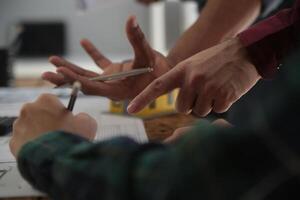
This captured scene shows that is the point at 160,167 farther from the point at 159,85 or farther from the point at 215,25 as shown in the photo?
the point at 215,25

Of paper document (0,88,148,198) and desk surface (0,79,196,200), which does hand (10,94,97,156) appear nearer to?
paper document (0,88,148,198)

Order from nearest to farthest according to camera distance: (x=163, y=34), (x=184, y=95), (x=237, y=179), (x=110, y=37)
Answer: (x=237, y=179)
(x=184, y=95)
(x=163, y=34)
(x=110, y=37)

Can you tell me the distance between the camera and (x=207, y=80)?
0.64m

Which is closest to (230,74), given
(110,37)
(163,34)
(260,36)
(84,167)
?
(260,36)

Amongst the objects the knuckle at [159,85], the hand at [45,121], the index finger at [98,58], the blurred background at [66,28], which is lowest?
the blurred background at [66,28]

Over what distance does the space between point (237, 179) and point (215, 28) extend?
30.5 inches

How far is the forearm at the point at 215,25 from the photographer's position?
3.40ft

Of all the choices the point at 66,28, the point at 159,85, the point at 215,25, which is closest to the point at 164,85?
the point at 159,85

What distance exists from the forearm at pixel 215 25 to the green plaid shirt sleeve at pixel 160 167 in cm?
63

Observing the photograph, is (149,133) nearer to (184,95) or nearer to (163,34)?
(184,95)

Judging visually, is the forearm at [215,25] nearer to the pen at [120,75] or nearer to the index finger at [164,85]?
the pen at [120,75]

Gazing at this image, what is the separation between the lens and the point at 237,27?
1.12 meters

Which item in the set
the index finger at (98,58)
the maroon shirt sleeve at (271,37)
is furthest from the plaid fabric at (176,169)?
the index finger at (98,58)

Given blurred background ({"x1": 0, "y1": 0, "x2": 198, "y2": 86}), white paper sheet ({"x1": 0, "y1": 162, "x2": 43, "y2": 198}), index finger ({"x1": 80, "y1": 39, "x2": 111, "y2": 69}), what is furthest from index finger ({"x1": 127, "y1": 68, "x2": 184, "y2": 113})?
blurred background ({"x1": 0, "y1": 0, "x2": 198, "y2": 86})
